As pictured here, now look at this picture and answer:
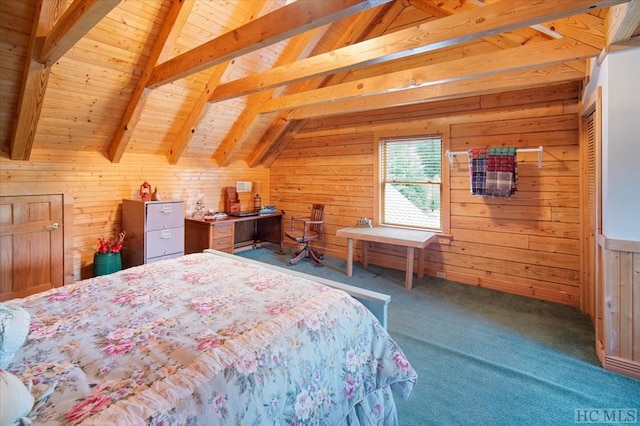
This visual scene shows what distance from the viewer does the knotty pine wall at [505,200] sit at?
336 cm

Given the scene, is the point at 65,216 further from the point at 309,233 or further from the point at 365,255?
the point at 365,255

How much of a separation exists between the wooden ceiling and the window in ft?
2.85

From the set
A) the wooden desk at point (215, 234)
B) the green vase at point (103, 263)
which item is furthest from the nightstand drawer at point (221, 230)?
the green vase at point (103, 263)

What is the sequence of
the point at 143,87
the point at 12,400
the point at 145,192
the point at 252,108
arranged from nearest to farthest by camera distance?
the point at 12,400
the point at 143,87
the point at 145,192
the point at 252,108

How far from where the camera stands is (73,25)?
2.03 m

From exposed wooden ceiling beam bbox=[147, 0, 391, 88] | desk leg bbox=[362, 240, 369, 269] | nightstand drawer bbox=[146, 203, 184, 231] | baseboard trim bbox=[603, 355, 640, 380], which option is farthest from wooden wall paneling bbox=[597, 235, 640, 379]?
nightstand drawer bbox=[146, 203, 184, 231]

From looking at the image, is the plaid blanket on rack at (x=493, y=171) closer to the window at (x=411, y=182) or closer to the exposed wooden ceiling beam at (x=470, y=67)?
the window at (x=411, y=182)

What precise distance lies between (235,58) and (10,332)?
8.58ft

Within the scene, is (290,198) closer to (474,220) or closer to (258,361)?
(474,220)

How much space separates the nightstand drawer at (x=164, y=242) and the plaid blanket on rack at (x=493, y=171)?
373 cm

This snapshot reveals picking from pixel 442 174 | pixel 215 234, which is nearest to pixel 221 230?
pixel 215 234

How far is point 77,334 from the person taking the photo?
1276mm
